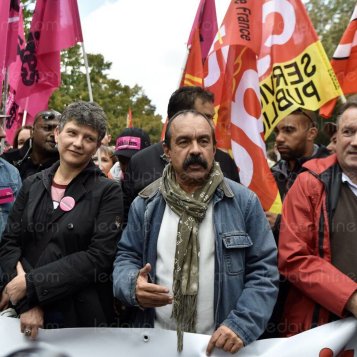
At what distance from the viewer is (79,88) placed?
1193 inches

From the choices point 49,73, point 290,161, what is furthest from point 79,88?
point 290,161

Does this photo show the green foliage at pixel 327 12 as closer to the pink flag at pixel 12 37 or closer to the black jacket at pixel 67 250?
the pink flag at pixel 12 37

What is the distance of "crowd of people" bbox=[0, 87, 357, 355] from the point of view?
279 cm

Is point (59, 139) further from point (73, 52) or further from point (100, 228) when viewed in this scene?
point (73, 52)

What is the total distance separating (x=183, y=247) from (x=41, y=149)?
8.05 feet

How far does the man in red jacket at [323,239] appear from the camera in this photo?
2783mm

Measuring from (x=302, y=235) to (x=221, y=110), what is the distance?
87.6 inches

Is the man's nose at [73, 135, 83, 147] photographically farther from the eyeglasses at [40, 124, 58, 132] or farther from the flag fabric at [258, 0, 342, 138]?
the flag fabric at [258, 0, 342, 138]

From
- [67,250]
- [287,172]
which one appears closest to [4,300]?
[67,250]

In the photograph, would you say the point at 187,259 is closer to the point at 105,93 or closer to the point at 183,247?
the point at 183,247

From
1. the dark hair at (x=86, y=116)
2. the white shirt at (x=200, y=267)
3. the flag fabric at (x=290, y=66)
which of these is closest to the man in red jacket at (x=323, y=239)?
the white shirt at (x=200, y=267)

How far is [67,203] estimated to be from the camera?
323 centimetres

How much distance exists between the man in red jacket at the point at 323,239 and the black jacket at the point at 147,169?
0.90m

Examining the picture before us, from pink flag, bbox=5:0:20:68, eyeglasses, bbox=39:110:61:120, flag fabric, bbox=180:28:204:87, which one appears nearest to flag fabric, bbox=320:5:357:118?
flag fabric, bbox=180:28:204:87
